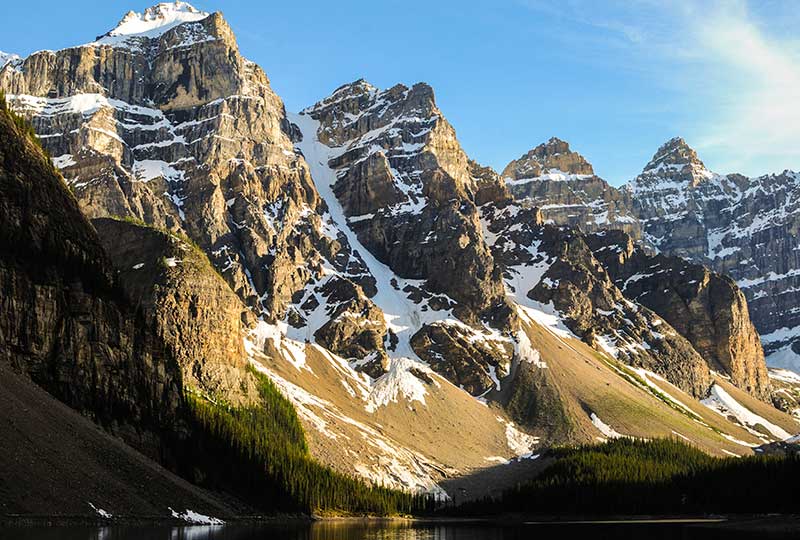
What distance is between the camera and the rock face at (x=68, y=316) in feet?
461

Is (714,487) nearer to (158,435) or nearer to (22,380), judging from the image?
(158,435)

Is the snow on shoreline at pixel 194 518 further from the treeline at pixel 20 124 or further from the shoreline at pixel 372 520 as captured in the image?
the treeline at pixel 20 124

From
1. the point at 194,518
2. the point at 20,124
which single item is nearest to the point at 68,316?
the point at 194,518

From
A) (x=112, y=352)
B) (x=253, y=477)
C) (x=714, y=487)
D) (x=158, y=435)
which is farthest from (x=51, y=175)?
(x=714, y=487)

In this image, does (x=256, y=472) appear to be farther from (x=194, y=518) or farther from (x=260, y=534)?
(x=260, y=534)

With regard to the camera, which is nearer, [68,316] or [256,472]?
[68,316]

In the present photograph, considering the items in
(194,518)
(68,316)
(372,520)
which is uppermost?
(68,316)

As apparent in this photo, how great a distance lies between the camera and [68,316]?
14812cm

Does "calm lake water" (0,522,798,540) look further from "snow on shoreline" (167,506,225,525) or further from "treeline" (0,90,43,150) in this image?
"treeline" (0,90,43,150)

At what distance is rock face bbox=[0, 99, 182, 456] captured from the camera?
461 feet

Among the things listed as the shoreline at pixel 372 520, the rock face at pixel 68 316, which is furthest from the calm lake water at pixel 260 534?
the rock face at pixel 68 316

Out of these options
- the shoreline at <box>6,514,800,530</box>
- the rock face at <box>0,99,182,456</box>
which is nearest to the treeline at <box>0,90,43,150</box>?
the rock face at <box>0,99,182,456</box>

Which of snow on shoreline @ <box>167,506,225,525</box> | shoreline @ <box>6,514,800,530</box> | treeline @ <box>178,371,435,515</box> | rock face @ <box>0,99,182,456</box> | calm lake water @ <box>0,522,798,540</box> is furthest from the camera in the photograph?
treeline @ <box>178,371,435,515</box>

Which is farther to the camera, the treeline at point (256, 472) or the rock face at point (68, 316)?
the treeline at point (256, 472)
